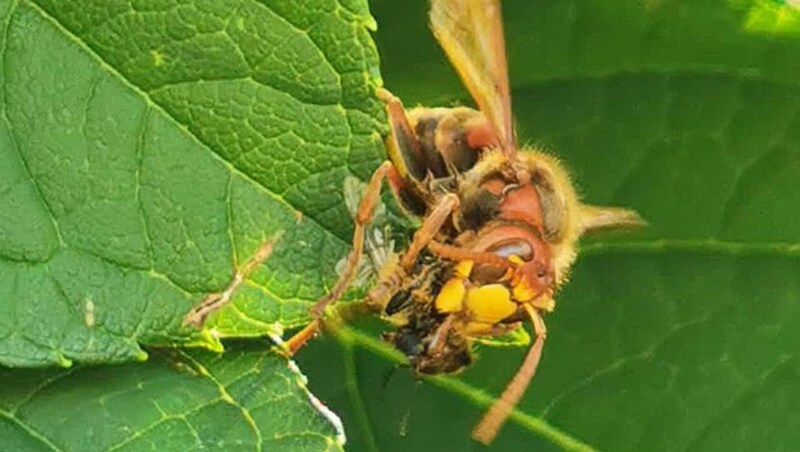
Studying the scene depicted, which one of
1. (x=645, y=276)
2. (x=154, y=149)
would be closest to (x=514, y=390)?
(x=645, y=276)

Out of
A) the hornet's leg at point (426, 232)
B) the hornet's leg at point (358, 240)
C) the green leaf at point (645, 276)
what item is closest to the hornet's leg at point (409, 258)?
the hornet's leg at point (426, 232)

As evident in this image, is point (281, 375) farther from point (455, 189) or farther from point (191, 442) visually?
point (455, 189)

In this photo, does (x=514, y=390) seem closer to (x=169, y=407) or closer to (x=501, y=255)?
(x=501, y=255)

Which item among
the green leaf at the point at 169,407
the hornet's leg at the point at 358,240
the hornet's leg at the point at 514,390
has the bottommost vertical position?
the hornet's leg at the point at 514,390

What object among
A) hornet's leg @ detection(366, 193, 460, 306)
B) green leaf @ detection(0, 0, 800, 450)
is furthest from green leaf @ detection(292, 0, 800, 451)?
hornet's leg @ detection(366, 193, 460, 306)

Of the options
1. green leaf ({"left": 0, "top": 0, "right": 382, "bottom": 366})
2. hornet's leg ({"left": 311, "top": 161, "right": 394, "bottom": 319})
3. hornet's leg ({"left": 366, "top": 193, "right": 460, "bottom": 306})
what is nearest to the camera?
green leaf ({"left": 0, "top": 0, "right": 382, "bottom": 366})

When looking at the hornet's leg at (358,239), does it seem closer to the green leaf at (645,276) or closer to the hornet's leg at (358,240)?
the hornet's leg at (358,240)

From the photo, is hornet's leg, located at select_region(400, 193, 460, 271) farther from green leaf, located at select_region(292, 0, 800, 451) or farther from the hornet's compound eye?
green leaf, located at select_region(292, 0, 800, 451)

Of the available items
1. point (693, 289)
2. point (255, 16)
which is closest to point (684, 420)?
point (693, 289)

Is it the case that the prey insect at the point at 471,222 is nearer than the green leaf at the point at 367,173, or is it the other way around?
the green leaf at the point at 367,173
